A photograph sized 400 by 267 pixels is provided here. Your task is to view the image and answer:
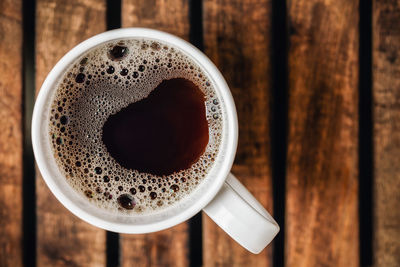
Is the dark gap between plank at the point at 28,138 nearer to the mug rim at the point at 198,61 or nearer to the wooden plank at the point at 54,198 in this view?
the wooden plank at the point at 54,198

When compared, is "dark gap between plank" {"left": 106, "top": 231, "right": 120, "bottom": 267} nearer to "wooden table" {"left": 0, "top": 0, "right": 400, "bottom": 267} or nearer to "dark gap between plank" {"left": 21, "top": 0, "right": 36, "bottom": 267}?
"wooden table" {"left": 0, "top": 0, "right": 400, "bottom": 267}

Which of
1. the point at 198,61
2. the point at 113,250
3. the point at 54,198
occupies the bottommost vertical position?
the point at 113,250

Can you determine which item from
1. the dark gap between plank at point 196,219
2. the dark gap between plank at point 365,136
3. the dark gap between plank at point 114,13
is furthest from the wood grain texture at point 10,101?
the dark gap between plank at point 365,136

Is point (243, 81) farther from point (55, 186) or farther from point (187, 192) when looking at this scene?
point (55, 186)

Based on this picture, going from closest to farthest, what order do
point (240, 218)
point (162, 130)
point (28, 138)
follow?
point (240, 218) → point (162, 130) → point (28, 138)

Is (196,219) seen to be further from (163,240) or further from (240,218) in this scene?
(240,218)

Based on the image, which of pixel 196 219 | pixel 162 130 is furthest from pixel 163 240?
pixel 162 130
